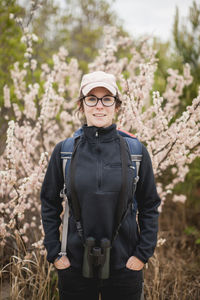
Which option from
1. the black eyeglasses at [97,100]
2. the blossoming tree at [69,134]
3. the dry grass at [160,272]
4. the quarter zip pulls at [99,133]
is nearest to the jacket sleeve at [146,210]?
the quarter zip pulls at [99,133]

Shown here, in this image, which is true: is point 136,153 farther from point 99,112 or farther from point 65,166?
point 65,166

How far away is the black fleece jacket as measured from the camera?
1.44 metres

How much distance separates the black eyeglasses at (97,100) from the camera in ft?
5.11

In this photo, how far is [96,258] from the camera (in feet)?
4.75

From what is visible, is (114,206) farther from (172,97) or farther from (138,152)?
(172,97)

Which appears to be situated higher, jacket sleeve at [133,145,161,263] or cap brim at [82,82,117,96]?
cap brim at [82,82,117,96]

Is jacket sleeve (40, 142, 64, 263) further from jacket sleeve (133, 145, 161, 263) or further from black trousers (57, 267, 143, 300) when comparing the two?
jacket sleeve (133, 145, 161, 263)

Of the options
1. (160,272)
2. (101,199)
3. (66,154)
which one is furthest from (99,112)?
(160,272)

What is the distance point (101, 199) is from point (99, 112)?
512mm

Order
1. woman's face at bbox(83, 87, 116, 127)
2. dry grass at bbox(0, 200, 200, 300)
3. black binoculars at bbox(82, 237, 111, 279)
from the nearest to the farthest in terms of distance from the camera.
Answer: black binoculars at bbox(82, 237, 111, 279)
woman's face at bbox(83, 87, 116, 127)
dry grass at bbox(0, 200, 200, 300)

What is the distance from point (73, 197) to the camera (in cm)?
148

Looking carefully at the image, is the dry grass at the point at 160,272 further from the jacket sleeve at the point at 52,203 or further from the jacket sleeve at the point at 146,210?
the jacket sleeve at the point at 146,210

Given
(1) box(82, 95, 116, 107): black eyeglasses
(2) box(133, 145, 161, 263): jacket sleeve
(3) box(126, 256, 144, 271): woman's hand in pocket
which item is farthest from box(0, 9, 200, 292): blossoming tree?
(3) box(126, 256, 144, 271): woman's hand in pocket

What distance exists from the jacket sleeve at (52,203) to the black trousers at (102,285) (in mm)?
167
